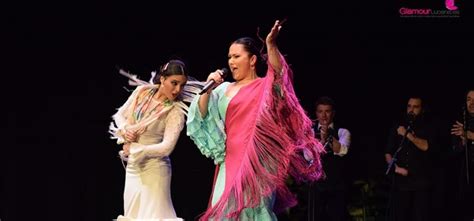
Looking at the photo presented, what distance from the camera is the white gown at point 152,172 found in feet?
14.8

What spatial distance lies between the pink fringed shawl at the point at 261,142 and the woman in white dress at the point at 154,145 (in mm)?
677

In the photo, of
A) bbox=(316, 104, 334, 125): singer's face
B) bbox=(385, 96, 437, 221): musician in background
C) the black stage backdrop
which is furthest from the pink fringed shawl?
the black stage backdrop

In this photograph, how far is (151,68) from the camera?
21.7ft

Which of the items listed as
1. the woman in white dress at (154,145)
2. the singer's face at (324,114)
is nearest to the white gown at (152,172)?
the woman in white dress at (154,145)

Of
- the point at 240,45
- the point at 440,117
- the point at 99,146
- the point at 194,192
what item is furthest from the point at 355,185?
the point at 240,45

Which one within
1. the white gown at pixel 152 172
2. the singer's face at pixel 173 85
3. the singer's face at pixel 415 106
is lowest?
the white gown at pixel 152 172

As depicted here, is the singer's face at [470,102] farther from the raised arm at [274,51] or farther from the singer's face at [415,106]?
the raised arm at [274,51]

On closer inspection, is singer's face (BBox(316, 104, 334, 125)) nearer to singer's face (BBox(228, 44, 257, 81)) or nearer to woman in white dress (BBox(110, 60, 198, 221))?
woman in white dress (BBox(110, 60, 198, 221))

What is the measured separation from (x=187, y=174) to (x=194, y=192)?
172 mm

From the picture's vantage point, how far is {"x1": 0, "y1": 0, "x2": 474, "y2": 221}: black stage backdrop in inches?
253

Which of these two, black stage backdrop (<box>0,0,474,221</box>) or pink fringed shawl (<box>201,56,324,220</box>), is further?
black stage backdrop (<box>0,0,474,221</box>)

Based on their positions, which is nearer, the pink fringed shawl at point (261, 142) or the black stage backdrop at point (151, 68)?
the pink fringed shawl at point (261, 142)

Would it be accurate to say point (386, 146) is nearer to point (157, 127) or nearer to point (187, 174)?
point (187, 174)

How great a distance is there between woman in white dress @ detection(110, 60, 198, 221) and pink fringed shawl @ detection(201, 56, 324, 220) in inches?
26.6
